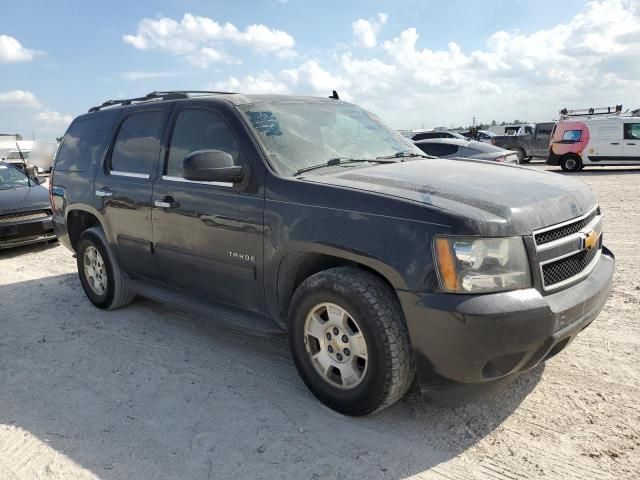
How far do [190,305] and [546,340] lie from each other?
2.57m

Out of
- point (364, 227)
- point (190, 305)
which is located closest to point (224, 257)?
point (190, 305)

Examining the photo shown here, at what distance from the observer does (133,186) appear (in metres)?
4.53

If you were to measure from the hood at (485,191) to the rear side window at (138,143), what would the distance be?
5.68 ft

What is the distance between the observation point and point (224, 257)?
12.2 feet

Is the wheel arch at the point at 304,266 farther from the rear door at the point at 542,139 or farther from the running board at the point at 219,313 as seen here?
the rear door at the point at 542,139

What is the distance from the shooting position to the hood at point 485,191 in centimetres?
273

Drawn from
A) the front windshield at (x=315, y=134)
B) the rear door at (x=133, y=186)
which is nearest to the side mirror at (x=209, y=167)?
the front windshield at (x=315, y=134)

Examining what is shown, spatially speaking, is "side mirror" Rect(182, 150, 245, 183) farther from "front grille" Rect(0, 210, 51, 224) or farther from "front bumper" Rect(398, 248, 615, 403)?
"front grille" Rect(0, 210, 51, 224)

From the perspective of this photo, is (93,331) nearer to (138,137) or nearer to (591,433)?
(138,137)

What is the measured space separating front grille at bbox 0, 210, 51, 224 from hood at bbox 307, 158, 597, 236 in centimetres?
687

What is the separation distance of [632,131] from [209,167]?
61.0ft

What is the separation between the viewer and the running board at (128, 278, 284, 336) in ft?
11.8

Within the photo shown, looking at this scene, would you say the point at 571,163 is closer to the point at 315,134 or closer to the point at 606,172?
the point at 606,172

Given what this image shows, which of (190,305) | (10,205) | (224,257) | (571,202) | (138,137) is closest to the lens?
(571,202)
